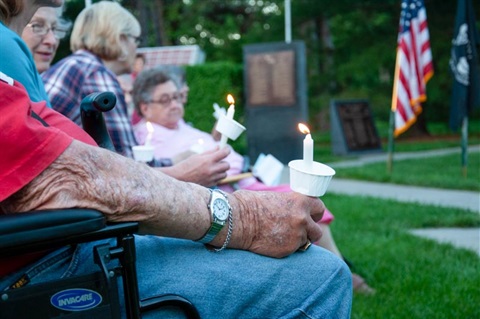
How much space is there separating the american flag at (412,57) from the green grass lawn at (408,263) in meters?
3.79

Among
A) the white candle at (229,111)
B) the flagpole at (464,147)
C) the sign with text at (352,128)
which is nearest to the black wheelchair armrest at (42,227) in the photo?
the white candle at (229,111)

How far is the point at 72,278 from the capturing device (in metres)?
1.38

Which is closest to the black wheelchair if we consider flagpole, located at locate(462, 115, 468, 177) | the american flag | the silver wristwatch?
the silver wristwatch

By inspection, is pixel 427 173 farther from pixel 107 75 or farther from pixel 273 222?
pixel 273 222

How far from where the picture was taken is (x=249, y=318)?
1636 millimetres

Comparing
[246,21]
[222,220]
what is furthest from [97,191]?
[246,21]

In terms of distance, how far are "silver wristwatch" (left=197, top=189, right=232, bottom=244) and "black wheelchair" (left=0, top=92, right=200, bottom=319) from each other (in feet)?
0.66

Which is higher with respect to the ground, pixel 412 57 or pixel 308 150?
pixel 308 150

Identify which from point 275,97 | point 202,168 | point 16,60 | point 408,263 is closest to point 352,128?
point 275,97

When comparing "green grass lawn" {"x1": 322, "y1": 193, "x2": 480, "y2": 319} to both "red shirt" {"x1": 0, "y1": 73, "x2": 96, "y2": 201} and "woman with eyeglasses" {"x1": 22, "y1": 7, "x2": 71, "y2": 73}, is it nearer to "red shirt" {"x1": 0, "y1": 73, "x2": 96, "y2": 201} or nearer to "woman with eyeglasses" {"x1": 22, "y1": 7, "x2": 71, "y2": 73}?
"woman with eyeglasses" {"x1": 22, "y1": 7, "x2": 71, "y2": 73}

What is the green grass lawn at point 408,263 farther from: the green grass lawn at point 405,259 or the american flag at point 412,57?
the american flag at point 412,57

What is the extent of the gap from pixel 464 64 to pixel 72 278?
354 inches

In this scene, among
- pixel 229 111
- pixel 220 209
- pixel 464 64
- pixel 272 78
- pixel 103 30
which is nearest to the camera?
pixel 220 209

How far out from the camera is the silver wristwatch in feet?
5.31
